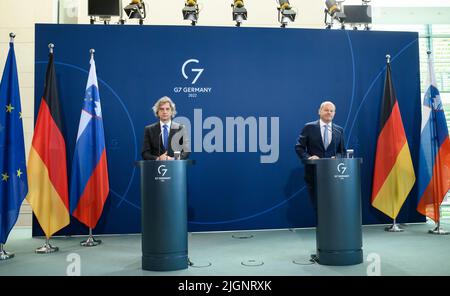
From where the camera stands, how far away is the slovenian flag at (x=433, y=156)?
5.19m

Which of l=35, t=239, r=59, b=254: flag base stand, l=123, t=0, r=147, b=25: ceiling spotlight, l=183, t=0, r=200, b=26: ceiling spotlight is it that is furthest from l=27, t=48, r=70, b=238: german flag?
l=183, t=0, r=200, b=26: ceiling spotlight

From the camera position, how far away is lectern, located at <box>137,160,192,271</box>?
3.36 meters

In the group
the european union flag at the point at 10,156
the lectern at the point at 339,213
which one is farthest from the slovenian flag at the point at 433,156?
the european union flag at the point at 10,156

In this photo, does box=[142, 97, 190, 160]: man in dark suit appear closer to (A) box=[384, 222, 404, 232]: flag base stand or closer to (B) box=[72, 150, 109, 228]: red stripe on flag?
(B) box=[72, 150, 109, 228]: red stripe on flag

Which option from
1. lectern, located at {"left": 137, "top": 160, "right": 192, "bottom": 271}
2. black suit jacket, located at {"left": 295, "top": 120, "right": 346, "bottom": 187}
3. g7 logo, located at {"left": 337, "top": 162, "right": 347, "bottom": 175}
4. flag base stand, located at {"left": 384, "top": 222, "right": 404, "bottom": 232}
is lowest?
flag base stand, located at {"left": 384, "top": 222, "right": 404, "bottom": 232}

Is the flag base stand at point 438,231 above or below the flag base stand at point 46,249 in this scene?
above

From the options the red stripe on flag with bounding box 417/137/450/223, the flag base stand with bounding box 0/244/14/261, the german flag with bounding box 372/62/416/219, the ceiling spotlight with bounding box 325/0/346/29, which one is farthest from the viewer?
the ceiling spotlight with bounding box 325/0/346/29

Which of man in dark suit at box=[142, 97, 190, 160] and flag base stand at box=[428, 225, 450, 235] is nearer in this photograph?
man in dark suit at box=[142, 97, 190, 160]

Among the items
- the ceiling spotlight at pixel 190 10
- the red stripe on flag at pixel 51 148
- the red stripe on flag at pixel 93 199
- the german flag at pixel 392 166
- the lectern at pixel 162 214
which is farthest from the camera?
the ceiling spotlight at pixel 190 10

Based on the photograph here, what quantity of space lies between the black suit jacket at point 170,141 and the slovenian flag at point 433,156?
337 centimetres

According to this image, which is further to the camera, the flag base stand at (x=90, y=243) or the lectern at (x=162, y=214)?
the flag base stand at (x=90, y=243)

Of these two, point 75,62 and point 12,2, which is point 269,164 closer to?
point 75,62

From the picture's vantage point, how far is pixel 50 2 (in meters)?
6.78

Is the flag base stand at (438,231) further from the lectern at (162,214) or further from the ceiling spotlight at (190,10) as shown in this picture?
the ceiling spotlight at (190,10)
